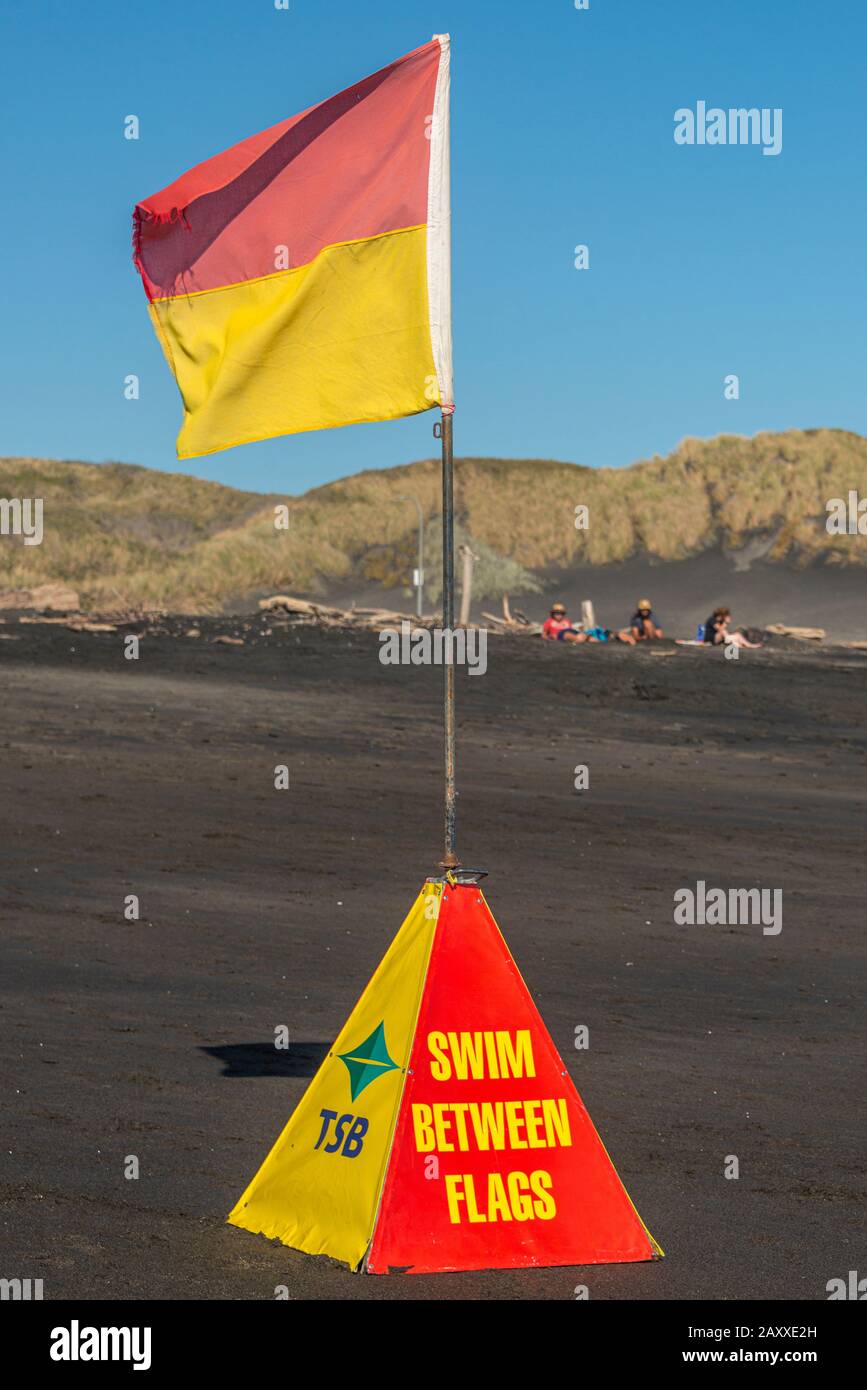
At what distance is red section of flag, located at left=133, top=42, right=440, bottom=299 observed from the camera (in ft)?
19.1

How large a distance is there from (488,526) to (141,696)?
44909 mm

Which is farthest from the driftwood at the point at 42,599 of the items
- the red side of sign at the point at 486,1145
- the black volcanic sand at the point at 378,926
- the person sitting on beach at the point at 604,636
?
the red side of sign at the point at 486,1145

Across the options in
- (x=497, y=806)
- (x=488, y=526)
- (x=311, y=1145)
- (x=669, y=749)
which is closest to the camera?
(x=311, y=1145)

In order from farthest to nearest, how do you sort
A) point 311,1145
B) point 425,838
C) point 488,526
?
1. point 488,526
2. point 425,838
3. point 311,1145

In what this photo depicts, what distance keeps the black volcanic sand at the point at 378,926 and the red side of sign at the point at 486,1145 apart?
0.11 m

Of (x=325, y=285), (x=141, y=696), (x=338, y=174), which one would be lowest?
(x=141, y=696)

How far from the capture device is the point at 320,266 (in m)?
5.93

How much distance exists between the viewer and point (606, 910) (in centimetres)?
1241

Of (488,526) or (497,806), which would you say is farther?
(488,526)

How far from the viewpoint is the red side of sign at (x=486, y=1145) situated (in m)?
5.28

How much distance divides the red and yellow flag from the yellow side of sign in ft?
5.52

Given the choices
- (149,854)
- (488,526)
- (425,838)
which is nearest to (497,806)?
(425,838)
